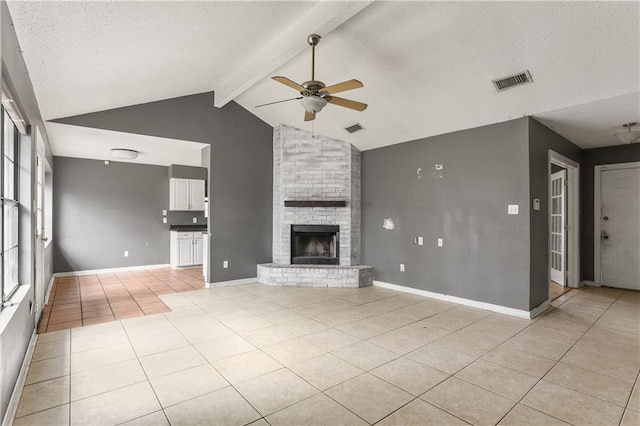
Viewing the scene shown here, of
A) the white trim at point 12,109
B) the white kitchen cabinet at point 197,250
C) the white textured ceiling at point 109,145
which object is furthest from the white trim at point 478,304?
the white trim at point 12,109

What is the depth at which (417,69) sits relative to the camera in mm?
3619

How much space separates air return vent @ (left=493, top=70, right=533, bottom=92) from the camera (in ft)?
11.0

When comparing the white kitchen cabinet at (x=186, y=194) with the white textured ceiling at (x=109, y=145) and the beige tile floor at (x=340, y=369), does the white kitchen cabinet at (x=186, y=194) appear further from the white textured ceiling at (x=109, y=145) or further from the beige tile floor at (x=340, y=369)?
the beige tile floor at (x=340, y=369)

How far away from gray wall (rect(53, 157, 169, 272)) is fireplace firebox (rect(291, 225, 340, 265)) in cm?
347

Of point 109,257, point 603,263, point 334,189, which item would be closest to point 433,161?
point 334,189

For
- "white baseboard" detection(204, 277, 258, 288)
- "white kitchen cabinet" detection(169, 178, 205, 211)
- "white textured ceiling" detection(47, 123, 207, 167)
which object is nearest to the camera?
"white textured ceiling" detection(47, 123, 207, 167)

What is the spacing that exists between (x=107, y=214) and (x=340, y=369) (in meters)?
6.38

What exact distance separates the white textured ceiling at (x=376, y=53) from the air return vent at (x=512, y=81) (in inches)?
3.1

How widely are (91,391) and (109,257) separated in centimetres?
539

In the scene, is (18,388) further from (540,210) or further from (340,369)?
(540,210)

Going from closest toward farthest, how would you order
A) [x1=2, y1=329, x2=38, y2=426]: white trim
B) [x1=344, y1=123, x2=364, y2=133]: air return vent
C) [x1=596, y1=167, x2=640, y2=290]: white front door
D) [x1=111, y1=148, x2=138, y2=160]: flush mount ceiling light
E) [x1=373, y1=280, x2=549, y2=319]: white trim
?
A: [x1=2, y1=329, x2=38, y2=426]: white trim < [x1=373, y1=280, x2=549, y2=319]: white trim < [x1=344, y1=123, x2=364, y2=133]: air return vent < [x1=596, y1=167, x2=640, y2=290]: white front door < [x1=111, y1=148, x2=138, y2=160]: flush mount ceiling light

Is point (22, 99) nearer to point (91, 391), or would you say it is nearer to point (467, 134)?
point (91, 391)

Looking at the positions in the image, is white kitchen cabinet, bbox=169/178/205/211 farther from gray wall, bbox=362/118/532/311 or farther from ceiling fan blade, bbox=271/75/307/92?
ceiling fan blade, bbox=271/75/307/92

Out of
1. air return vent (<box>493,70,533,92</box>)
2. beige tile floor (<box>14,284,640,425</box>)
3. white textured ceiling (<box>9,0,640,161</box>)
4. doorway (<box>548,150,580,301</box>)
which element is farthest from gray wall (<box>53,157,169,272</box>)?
doorway (<box>548,150,580,301</box>)
